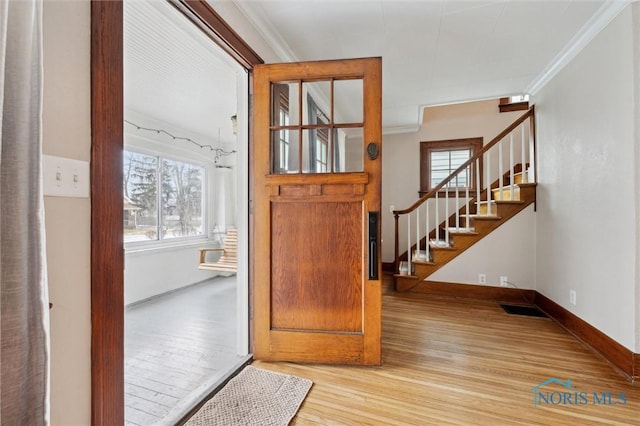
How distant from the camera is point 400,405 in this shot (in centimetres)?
152

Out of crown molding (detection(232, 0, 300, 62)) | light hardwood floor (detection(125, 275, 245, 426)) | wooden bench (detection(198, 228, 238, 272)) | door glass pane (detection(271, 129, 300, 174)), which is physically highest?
crown molding (detection(232, 0, 300, 62))

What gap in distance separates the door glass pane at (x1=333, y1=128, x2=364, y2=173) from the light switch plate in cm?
133

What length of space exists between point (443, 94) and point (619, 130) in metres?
1.81

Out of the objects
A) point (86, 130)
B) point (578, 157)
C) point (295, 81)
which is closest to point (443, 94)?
point (578, 157)

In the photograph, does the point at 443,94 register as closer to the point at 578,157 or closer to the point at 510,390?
the point at 578,157

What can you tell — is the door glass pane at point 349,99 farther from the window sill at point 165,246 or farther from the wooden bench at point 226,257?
Result: the window sill at point 165,246

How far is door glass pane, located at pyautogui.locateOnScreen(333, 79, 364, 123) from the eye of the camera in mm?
1905

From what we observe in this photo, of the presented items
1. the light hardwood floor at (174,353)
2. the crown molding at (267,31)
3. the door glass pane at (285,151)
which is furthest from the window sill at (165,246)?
the crown molding at (267,31)

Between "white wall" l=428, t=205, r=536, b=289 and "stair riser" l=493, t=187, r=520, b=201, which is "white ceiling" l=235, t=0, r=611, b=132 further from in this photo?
"white wall" l=428, t=205, r=536, b=289

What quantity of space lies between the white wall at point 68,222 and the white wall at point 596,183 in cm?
291

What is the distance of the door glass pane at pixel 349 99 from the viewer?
191 cm

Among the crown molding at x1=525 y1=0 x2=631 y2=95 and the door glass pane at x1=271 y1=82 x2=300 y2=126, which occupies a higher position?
the crown molding at x1=525 y1=0 x2=631 y2=95

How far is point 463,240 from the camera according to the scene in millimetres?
3430

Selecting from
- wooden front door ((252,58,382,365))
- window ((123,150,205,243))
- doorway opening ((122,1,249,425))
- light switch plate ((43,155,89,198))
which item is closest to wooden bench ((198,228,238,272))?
doorway opening ((122,1,249,425))
